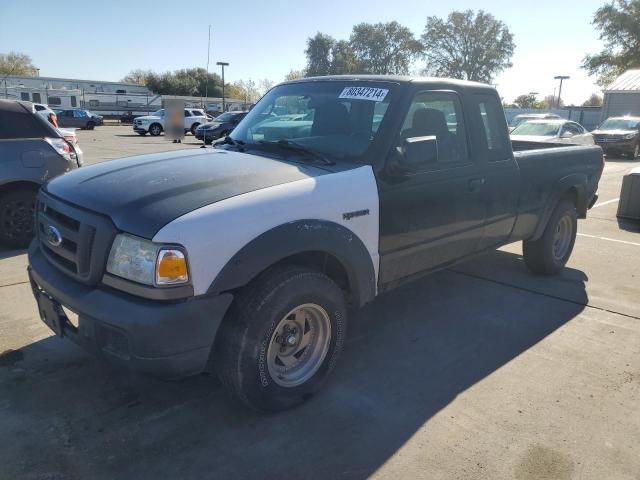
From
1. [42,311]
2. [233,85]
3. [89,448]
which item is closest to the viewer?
[89,448]

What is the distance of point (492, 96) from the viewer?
455 centimetres

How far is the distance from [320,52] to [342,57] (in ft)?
12.3

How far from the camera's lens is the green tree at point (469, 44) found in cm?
6681

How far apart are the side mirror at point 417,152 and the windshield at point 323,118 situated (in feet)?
0.85

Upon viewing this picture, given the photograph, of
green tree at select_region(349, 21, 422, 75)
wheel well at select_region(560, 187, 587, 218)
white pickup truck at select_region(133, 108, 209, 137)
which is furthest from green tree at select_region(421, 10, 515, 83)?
wheel well at select_region(560, 187, 587, 218)

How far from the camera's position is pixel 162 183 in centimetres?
292

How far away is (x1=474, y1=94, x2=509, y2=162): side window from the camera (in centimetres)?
434

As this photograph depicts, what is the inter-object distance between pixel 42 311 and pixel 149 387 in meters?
0.81

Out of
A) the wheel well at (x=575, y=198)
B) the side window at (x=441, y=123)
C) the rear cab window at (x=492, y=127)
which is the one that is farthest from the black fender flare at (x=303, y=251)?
the wheel well at (x=575, y=198)

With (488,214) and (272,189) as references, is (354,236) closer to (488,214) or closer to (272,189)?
(272,189)

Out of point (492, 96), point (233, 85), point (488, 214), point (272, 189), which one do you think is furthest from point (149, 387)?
point (233, 85)

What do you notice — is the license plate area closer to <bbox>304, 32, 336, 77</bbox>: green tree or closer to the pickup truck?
the pickup truck

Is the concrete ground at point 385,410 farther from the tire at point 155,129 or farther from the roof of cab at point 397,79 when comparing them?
the tire at point 155,129

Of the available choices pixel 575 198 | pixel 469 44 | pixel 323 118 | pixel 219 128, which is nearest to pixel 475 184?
pixel 323 118
